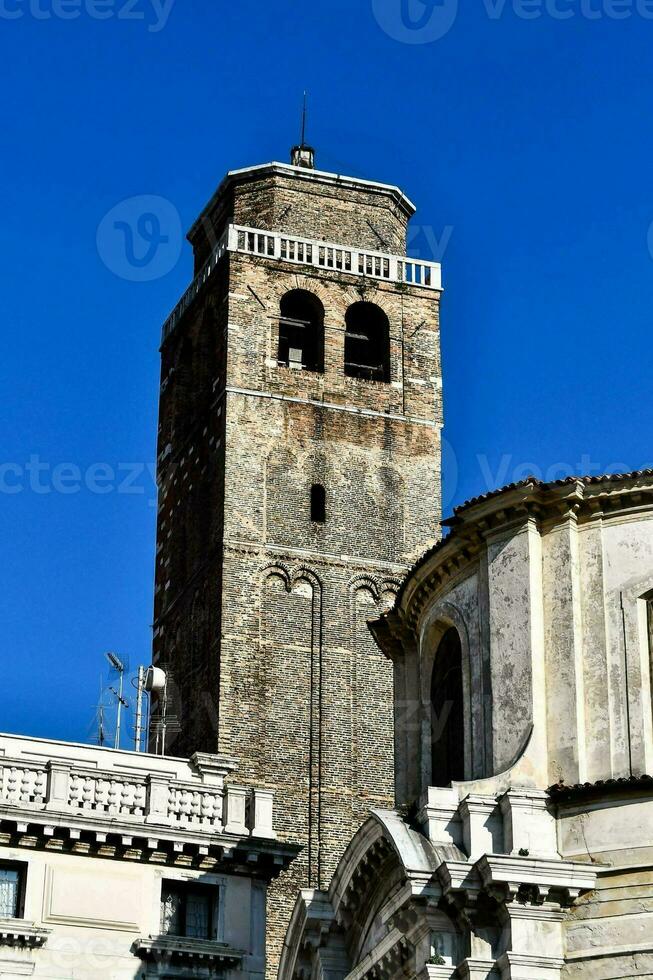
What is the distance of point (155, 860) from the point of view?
37125 mm

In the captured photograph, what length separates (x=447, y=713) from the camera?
35.5 m

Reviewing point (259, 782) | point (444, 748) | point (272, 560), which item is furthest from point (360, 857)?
point (272, 560)

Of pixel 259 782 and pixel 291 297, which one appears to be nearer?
pixel 259 782

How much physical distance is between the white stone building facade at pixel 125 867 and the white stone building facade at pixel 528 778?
238cm

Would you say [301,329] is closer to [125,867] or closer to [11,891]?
[125,867]

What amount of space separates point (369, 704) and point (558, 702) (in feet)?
72.5

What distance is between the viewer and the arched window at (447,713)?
3503cm

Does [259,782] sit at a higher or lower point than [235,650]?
lower

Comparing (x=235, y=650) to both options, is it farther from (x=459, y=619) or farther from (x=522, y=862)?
(x=522, y=862)

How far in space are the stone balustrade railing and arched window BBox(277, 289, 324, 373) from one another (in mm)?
21126

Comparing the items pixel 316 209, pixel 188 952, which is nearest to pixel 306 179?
pixel 316 209

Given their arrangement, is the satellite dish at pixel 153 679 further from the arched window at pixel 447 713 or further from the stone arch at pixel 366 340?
the stone arch at pixel 366 340

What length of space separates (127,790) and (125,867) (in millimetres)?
1446

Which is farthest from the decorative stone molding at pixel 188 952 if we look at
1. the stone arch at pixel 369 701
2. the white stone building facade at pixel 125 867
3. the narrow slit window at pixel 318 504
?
the narrow slit window at pixel 318 504
